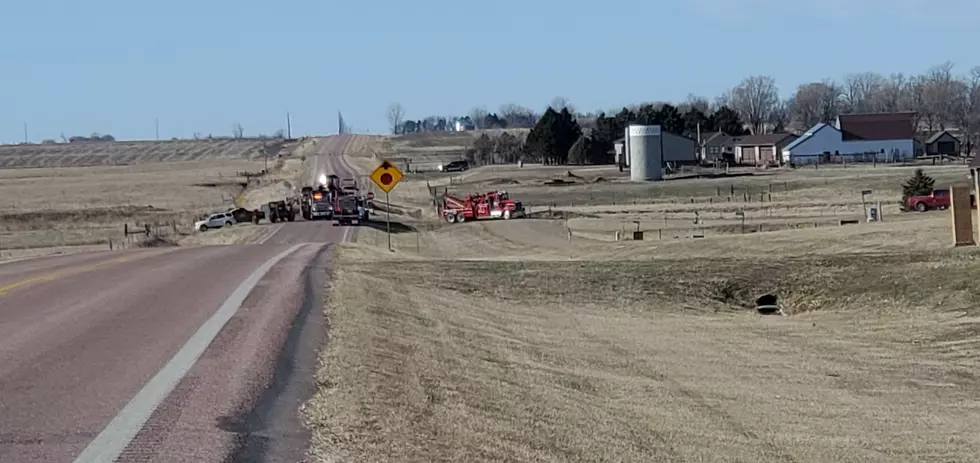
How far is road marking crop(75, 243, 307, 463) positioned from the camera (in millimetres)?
7961

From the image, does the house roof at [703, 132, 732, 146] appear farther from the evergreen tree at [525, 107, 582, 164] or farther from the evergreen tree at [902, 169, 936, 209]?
the evergreen tree at [902, 169, 936, 209]

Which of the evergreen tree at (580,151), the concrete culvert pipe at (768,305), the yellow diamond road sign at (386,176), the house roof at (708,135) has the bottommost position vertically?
the concrete culvert pipe at (768,305)

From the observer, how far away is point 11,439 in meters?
8.34

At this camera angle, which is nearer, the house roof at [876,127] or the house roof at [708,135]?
the house roof at [876,127]

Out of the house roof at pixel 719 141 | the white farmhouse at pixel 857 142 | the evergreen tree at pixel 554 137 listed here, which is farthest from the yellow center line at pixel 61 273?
the house roof at pixel 719 141

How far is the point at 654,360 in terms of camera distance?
54.3 ft

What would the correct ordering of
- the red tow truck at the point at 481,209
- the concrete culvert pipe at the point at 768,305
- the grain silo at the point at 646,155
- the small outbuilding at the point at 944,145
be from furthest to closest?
the small outbuilding at the point at 944,145
the grain silo at the point at 646,155
the red tow truck at the point at 481,209
the concrete culvert pipe at the point at 768,305

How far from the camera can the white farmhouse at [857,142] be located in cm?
13562

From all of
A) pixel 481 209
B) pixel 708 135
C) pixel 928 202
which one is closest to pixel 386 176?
pixel 928 202

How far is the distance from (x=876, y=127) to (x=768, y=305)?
11888cm

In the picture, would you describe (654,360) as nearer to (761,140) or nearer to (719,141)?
(761,140)

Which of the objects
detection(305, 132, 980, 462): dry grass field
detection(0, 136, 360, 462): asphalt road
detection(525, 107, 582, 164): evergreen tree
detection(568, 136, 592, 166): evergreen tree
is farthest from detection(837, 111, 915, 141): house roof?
detection(0, 136, 360, 462): asphalt road

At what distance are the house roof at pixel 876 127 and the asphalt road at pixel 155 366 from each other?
124 meters

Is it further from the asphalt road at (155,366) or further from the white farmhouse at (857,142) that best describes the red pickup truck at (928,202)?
the white farmhouse at (857,142)
